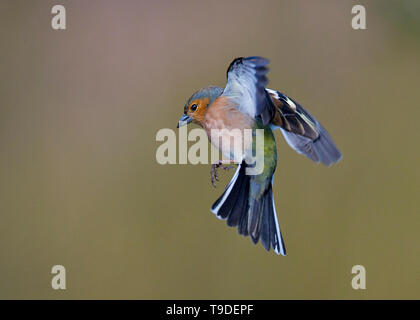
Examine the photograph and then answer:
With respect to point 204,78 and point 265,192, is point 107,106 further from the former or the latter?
point 265,192

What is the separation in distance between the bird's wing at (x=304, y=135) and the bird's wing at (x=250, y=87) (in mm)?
125

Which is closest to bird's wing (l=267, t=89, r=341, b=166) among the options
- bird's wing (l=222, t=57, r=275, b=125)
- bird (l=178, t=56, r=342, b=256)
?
bird (l=178, t=56, r=342, b=256)

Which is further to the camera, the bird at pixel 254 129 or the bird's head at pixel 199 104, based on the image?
the bird's head at pixel 199 104

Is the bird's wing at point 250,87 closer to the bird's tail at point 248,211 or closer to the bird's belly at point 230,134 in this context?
the bird's belly at point 230,134

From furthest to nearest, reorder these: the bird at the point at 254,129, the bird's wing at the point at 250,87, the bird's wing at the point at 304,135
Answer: the bird's wing at the point at 304,135 → the bird at the point at 254,129 → the bird's wing at the point at 250,87

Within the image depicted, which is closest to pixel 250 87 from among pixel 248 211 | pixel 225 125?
pixel 225 125

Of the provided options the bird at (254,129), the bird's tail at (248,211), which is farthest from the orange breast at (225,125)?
the bird's tail at (248,211)

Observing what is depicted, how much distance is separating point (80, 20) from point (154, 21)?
45cm

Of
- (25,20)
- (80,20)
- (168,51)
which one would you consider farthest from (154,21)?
(25,20)

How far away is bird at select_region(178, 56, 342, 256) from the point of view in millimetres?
1140

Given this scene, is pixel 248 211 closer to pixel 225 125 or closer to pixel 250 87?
pixel 225 125

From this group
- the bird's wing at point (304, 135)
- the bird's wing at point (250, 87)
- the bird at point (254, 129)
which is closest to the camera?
the bird's wing at point (250, 87)

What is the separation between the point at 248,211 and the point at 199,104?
31 centimetres

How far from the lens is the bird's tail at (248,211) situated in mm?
1236
